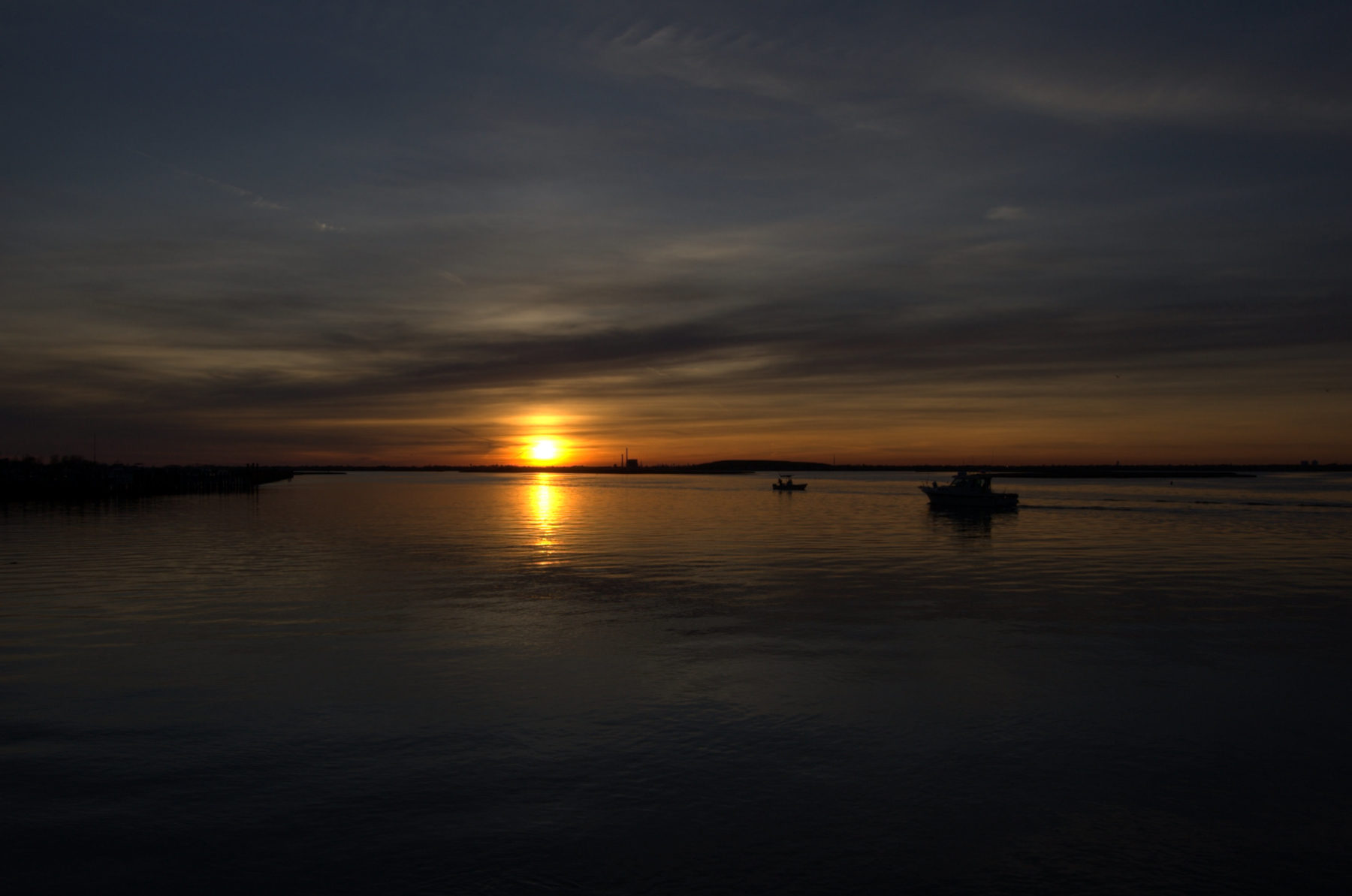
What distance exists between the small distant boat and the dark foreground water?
48898mm

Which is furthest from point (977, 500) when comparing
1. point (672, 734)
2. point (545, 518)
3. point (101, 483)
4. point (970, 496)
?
point (101, 483)

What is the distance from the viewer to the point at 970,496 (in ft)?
263

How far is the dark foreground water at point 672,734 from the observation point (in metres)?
9.36

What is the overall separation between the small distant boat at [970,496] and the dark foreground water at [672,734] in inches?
1925

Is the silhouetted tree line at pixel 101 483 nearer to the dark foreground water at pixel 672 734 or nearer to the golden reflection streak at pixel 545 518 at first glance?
the golden reflection streak at pixel 545 518

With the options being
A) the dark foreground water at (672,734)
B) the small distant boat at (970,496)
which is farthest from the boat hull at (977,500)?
the dark foreground water at (672,734)

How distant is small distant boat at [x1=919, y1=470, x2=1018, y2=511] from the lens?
79.4 metres

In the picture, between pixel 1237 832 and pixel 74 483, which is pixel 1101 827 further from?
pixel 74 483

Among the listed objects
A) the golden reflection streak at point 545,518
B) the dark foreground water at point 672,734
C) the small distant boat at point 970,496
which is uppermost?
the small distant boat at point 970,496

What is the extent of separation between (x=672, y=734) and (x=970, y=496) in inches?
2827

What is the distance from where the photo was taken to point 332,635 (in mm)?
20891

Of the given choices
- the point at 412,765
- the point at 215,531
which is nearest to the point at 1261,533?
the point at 412,765

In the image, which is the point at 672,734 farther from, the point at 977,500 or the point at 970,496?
the point at 970,496

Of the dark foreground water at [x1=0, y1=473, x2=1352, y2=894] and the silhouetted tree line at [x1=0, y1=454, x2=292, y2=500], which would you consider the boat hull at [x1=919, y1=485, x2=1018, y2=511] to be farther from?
the silhouetted tree line at [x1=0, y1=454, x2=292, y2=500]
